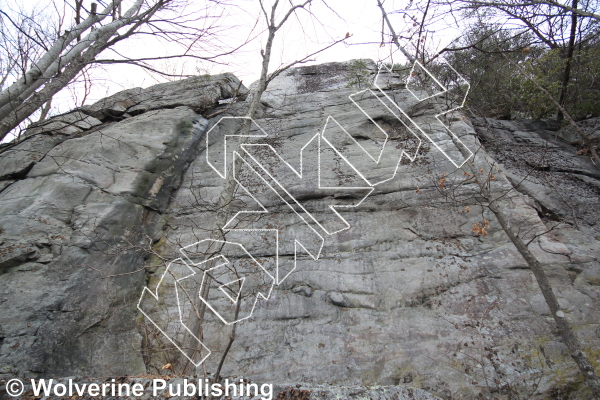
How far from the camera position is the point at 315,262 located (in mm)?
5883

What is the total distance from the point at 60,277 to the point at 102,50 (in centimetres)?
372

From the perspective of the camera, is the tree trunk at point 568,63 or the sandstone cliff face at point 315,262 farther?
the tree trunk at point 568,63

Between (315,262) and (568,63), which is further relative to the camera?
(568,63)

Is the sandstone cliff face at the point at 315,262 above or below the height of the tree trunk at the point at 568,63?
below

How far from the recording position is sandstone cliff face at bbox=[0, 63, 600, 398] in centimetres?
452

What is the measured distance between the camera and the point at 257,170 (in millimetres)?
7848

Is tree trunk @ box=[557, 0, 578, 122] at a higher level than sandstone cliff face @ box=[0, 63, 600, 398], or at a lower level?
higher

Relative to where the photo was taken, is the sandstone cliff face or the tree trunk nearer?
the sandstone cliff face

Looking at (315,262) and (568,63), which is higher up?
(568,63)

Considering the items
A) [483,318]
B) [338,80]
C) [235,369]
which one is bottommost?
[235,369]

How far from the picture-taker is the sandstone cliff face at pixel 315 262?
452 centimetres

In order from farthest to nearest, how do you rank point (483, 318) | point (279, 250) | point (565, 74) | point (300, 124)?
point (300, 124) < point (565, 74) < point (279, 250) < point (483, 318)

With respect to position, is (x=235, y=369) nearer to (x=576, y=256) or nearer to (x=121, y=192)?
(x=121, y=192)

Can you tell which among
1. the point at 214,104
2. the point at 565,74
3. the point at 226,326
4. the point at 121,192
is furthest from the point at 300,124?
the point at 565,74
